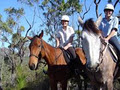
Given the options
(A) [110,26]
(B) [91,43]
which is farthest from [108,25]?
(B) [91,43]

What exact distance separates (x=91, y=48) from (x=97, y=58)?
26cm

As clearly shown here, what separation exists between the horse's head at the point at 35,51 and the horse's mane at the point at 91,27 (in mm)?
1834

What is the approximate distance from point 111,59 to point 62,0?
20.0m

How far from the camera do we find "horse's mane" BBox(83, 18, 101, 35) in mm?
5485

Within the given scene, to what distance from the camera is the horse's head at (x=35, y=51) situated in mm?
6684

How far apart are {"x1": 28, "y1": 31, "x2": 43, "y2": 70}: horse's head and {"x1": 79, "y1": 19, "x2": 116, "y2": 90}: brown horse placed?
1728 millimetres

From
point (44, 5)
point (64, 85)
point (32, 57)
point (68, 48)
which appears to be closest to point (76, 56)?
point (68, 48)

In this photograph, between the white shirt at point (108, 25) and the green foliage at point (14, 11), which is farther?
the green foliage at point (14, 11)

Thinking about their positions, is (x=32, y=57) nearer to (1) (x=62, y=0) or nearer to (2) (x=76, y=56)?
(2) (x=76, y=56)

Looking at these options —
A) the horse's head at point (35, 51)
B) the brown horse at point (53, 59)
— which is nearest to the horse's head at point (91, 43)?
the brown horse at point (53, 59)

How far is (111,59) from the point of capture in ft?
19.4

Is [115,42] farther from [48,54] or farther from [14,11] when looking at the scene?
[14,11]

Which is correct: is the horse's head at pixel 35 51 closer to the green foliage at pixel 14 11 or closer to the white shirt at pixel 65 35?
the white shirt at pixel 65 35

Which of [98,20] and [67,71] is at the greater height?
[98,20]
